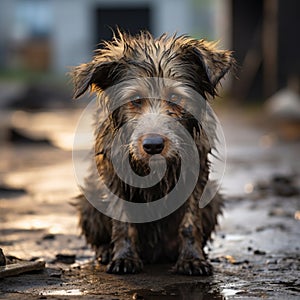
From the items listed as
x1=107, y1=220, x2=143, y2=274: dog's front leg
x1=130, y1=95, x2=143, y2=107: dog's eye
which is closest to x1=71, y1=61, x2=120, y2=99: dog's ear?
x1=130, y1=95, x2=143, y2=107: dog's eye

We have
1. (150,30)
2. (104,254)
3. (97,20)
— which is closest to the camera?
(104,254)

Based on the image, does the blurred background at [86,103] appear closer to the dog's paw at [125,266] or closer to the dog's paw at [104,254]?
the dog's paw at [104,254]

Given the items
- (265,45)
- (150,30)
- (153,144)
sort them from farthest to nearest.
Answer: (150,30)
(265,45)
(153,144)

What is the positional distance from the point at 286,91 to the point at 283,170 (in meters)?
8.48

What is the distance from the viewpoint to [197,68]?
239 inches

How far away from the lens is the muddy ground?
17.3 ft

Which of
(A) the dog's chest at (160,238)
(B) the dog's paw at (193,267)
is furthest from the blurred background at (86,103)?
(B) the dog's paw at (193,267)

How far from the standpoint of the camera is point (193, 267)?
5.75 meters

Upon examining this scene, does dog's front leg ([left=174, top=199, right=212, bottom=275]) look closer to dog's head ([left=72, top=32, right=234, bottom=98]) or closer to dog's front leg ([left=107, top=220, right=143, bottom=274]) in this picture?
dog's front leg ([left=107, top=220, right=143, bottom=274])

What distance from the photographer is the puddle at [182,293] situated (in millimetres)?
5094

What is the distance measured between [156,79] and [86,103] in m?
21.0

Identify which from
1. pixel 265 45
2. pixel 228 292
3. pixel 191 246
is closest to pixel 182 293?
pixel 228 292

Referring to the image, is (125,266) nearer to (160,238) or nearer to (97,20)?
(160,238)

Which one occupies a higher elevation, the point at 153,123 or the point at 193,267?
the point at 153,123
